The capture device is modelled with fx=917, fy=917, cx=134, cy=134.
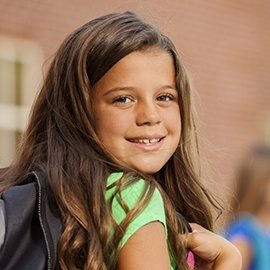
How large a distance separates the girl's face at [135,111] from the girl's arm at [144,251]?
313mm

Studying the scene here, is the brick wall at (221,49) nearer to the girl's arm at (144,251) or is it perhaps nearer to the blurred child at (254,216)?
the blurred child at (254,216)

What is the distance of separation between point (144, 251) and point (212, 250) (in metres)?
0.45

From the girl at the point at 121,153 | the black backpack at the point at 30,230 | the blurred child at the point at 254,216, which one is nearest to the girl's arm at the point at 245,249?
the blurred child at the point at 254,216

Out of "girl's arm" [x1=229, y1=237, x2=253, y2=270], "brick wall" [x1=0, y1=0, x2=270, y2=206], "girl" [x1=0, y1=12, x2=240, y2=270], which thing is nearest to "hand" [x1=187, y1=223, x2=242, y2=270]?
"girl" [x1=0, y1=12, x2=240, y2=270]

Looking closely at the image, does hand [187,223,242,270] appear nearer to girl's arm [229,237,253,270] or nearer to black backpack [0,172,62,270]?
black backpack [0,172,62,270]

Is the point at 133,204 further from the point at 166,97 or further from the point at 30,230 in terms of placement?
the point at 166,97

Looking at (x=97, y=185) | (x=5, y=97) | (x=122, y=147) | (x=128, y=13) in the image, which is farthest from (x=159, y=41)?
(x=5, y=97)

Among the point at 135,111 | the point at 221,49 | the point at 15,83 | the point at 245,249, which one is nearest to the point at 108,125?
the point at 135,111

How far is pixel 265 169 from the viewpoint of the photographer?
267 inches

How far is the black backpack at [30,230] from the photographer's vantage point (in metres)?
2.66

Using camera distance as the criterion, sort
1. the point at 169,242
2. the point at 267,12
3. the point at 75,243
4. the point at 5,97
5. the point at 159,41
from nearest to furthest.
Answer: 1. the point at 75,243
2. the point at 169,242
3. the point at 159,41
4. the point at 5,97
5. the point at 267,12

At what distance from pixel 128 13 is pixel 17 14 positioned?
18.9 ft

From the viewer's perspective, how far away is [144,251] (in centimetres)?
276

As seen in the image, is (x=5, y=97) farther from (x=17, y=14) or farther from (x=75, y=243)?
(x=75, y=243)
